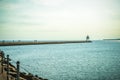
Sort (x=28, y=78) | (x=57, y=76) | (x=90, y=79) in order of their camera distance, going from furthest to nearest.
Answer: (x=57, y=76) < (x=90, y=79) < (x=28, y=78)

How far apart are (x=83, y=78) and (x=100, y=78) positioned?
1.97 meters

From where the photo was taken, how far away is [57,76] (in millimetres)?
22828

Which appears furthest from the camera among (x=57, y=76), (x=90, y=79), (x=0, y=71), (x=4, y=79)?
(x=57, y=76)

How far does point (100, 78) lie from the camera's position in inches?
862

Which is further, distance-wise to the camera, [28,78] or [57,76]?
[57,76]

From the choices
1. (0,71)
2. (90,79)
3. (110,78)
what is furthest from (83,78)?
(0,71)

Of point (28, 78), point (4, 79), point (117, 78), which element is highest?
point (4, 79)

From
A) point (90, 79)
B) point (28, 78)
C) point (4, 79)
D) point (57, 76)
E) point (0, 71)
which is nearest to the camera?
point (4, 79)

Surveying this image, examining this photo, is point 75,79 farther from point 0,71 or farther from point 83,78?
point 0,71

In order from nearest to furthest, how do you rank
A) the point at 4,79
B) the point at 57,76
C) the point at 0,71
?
1. the point at 4,79
2. the point at 0,71
3. the point at 57,76

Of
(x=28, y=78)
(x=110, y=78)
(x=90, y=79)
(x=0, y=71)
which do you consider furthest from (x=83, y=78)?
(x=0, y=71)

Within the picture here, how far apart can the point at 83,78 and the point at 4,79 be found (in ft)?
46.8

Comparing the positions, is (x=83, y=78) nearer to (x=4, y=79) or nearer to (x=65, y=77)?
(x=65, y=77)

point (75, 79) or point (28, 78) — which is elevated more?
point (28, 78)
